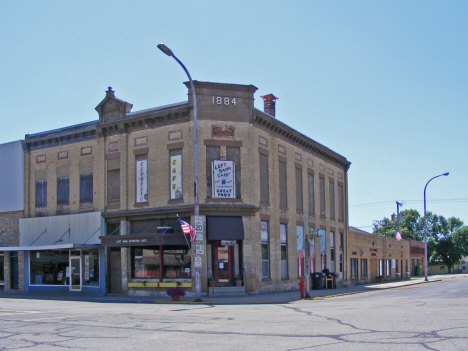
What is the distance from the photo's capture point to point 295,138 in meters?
33.8

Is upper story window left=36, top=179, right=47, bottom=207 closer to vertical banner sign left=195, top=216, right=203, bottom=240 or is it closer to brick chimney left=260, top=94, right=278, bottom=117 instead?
vertical banner sign left=195, top=216, right=203, bottom=240

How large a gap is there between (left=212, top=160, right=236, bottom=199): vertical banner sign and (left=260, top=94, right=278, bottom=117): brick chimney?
892 centimetres

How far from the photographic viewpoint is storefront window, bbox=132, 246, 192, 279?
90.0 ft

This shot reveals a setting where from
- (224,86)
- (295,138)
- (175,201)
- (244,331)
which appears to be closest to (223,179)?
(175,201)

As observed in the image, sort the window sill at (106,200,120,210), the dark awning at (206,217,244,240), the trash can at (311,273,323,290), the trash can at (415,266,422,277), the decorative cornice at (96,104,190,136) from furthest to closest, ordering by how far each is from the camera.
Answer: the trash can at (415,266,422,277)
the trash can at (311,273,323,290)
the window sill at (106,200,120,210)
the decorative cornice at (96,104,190,136)
the dark awning at (206,217,244,240)

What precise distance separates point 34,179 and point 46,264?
5468 millimetres

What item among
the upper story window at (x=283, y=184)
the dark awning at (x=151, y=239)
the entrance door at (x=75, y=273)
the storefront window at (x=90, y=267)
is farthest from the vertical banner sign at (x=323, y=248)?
the entrance door at (x=75, y=273)

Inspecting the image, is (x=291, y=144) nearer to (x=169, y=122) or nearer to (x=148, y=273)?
(x=169, y=122)

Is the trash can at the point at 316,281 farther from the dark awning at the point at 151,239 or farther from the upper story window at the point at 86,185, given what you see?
the upper story window at the point at 86,185

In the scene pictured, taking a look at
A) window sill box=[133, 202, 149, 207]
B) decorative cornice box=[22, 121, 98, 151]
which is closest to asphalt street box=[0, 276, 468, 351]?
window sill box=[133, 202, 149, 207]

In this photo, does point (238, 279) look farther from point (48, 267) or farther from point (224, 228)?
point (48, 267)

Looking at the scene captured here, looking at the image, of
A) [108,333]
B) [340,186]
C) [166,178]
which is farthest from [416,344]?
[340,186]

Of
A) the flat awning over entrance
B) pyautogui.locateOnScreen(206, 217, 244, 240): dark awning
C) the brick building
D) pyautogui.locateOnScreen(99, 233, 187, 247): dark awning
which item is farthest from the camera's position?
the brick building

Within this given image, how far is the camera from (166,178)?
28.1 m
